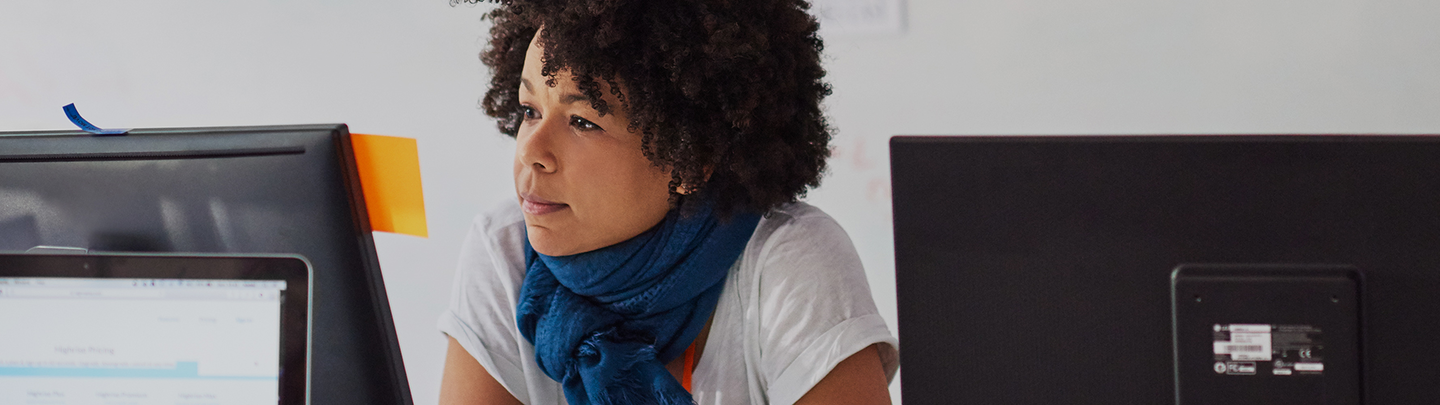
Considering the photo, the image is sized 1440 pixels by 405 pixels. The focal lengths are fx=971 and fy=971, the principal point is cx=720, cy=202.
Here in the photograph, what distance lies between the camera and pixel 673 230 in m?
0.97

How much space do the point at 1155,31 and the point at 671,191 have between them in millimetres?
1271

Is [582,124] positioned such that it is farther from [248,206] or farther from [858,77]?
[858,77]

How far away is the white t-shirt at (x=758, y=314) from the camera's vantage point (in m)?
0.90

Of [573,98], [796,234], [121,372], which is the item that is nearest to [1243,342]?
[796,234]

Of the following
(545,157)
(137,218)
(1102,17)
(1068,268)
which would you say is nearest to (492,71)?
(545,157)

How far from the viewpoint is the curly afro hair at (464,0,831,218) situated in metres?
0.91

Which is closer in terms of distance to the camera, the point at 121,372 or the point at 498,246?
the point at 121,372

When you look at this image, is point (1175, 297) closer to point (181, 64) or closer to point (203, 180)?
point (203, 180)

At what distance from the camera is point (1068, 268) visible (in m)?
0.55

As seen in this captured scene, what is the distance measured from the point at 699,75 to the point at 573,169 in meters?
0.15

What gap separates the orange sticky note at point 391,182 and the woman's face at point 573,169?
0.23 m

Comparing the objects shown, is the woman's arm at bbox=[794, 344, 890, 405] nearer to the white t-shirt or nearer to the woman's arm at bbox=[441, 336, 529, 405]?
the white t-shirt

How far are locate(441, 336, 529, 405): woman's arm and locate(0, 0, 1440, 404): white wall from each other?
1.04m

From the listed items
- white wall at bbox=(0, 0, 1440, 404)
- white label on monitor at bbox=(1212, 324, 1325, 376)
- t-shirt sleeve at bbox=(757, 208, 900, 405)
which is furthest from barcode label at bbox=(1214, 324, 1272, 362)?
white wall at bbox=(0, 0, 1440, 404)
